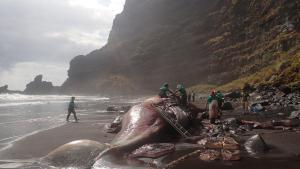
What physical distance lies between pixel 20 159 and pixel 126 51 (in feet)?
422

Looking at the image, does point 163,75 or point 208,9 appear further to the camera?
point 208,9

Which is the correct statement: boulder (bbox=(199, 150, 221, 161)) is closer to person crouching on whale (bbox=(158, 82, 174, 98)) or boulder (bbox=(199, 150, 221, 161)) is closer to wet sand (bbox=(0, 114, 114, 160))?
wet sand (bbox=(0, 114, 114, 160))

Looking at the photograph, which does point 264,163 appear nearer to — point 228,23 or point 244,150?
point 244,150

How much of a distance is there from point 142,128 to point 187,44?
Answer: 4106 inches

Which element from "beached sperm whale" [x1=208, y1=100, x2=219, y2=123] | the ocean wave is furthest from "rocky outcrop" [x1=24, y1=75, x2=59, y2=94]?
"beached sperm whale" [x1=208, y1=100, x2=219, y2=123]

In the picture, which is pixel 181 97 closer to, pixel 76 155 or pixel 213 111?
pixel 213 111

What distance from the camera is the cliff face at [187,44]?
81.9 meters

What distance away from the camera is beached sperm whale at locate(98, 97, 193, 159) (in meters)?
11.0

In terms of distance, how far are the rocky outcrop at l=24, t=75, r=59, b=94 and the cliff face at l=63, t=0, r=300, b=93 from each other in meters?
9.95

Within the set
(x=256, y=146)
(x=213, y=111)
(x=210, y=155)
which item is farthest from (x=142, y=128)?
(x=213, y=111)

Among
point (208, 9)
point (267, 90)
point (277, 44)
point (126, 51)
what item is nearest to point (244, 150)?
point (267, 90)

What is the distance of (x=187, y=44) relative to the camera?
11500cm

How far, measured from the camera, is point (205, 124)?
52.4 ft

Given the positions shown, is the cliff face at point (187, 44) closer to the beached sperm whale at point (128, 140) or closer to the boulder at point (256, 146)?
the beached sperm whale at point (128, 140)
